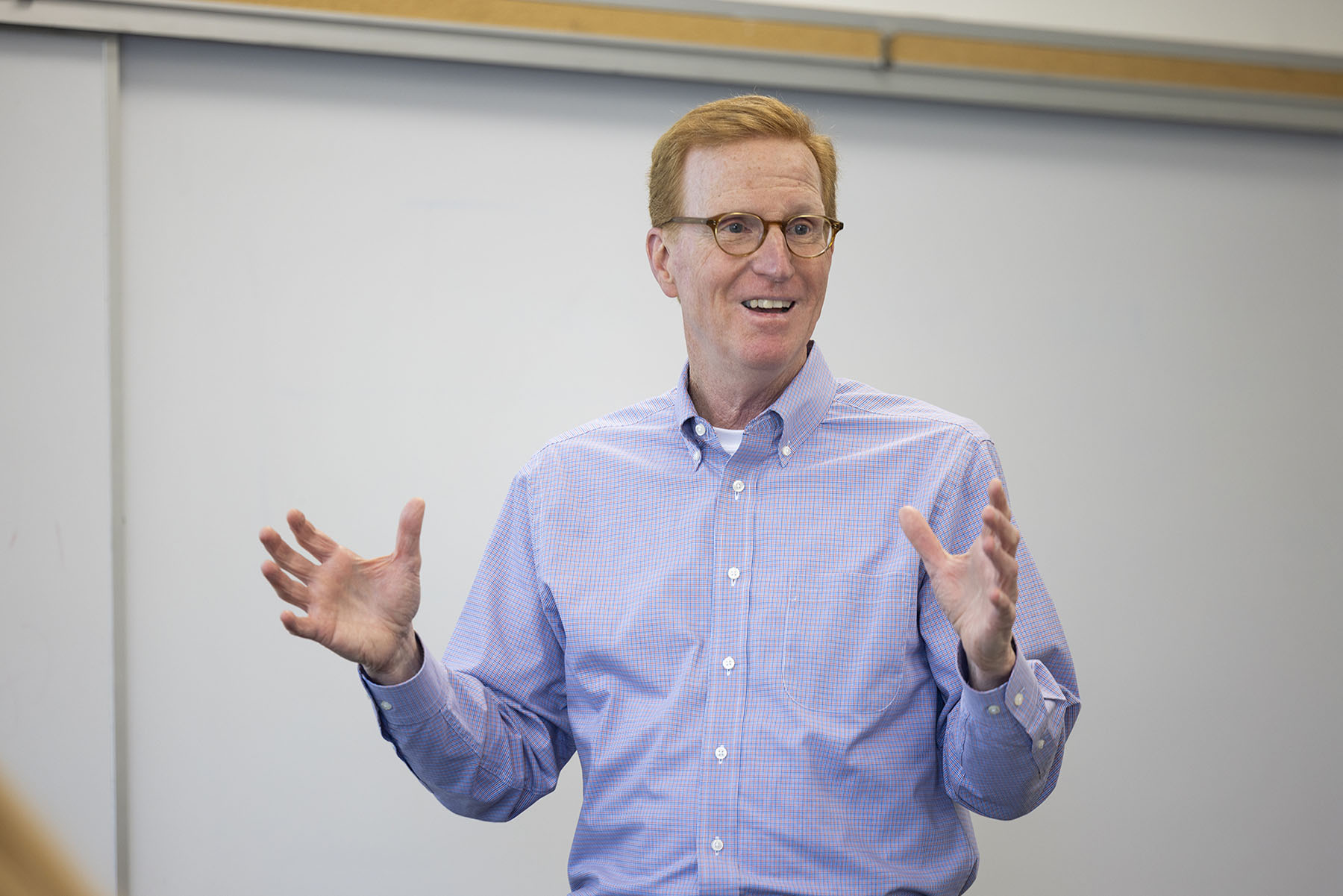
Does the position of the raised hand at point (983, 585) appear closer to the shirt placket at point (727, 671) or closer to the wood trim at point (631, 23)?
the shirt placket at point (727, 671)

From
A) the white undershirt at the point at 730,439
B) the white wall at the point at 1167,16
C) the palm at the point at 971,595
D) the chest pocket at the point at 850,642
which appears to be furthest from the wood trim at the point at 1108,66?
the palm at the point at 971,595

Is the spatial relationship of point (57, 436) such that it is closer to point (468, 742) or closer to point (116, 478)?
point (116, 478)

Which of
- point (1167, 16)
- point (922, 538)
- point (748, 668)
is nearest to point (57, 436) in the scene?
point (748, 668)

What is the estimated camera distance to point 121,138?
2.10 m

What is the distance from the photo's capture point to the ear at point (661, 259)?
68.5 inches

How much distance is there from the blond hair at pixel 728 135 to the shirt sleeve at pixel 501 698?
500 millimetres

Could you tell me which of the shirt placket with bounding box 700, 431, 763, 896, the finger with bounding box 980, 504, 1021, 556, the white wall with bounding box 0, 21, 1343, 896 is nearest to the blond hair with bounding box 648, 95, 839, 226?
the shirt placket with bounding box 700, 431, 763, 896

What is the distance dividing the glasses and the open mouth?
0.07 metres

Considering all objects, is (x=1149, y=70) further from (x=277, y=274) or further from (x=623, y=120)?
(x=277, y=274)

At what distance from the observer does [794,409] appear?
1.60 metres

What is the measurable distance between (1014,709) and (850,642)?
0.89 feet

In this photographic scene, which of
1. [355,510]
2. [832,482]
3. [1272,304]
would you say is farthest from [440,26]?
[1272,304]

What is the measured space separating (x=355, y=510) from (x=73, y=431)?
0.52m

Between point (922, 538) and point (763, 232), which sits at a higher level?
point (763, 232)
